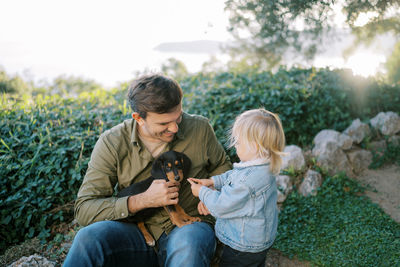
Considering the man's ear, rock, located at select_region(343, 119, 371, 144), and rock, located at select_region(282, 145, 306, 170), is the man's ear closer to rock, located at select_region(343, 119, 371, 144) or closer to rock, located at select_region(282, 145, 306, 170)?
rock, located at select_region(282, 145, 306, 170)

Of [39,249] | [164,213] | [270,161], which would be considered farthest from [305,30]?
[39,249]

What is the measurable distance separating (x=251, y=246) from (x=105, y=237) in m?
1.10

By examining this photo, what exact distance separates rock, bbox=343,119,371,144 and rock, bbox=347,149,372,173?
0.78 ft

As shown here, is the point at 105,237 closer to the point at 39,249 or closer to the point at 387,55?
the point at 39,249

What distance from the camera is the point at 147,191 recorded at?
241 centimetres

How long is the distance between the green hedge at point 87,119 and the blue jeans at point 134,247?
1789 mm

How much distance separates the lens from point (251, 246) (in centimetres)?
226

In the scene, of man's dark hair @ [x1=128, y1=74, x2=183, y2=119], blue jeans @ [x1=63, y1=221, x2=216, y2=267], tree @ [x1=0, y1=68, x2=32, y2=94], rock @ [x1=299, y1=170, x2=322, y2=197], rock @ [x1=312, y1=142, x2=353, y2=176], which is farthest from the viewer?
tree @ [x1=0, y1=68, x2=32, y2=94]

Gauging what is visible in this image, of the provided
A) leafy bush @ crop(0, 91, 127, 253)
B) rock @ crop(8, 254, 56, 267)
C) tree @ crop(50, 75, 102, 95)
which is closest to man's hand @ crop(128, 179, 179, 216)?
rock @ crop(8, 254, 56, 267)

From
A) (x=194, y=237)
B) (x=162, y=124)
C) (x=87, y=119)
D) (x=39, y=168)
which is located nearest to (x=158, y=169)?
(x=162, y=124)

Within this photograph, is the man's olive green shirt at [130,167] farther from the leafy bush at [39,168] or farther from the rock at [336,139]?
the rock at [336,139]

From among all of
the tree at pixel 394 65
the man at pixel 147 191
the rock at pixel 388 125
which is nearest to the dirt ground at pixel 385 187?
the rock at pixel 388 125

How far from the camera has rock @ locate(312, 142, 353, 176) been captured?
4660 mm

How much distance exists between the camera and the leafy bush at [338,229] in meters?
3.23
